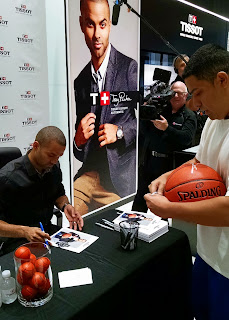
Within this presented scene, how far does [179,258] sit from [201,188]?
580 mm

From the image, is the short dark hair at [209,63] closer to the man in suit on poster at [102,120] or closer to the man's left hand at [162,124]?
the man's left hand at [162,124]

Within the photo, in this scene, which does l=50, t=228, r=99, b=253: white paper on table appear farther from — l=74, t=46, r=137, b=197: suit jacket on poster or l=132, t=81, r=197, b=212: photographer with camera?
l=74, t=46, r=137, b=197: suit jacket on poster

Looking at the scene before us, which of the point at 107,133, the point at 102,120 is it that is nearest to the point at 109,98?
the point at 102,120

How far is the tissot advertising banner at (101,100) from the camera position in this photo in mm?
3311

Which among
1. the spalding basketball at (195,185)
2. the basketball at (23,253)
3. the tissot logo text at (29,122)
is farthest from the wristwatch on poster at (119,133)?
the basketball at (23,253)

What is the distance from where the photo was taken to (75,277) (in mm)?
1285

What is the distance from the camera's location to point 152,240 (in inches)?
64.4

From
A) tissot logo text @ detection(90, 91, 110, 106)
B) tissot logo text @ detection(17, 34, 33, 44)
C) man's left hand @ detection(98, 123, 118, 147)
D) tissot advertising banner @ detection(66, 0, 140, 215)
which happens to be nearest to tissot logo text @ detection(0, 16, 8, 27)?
tissot logo text @ detection(17, 34, 33, 44)

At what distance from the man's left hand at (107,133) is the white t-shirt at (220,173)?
2.38m

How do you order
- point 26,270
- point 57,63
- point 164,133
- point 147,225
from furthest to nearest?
point 57,63
point 164,133
point 147,225
point 26,270

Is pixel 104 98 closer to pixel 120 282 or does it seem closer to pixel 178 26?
pixel 178 26

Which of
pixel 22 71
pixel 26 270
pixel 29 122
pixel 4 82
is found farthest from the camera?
pixel 29 122

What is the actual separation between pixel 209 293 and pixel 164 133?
192 centimetres

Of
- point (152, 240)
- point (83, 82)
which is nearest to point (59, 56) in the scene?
point (83, 82)
